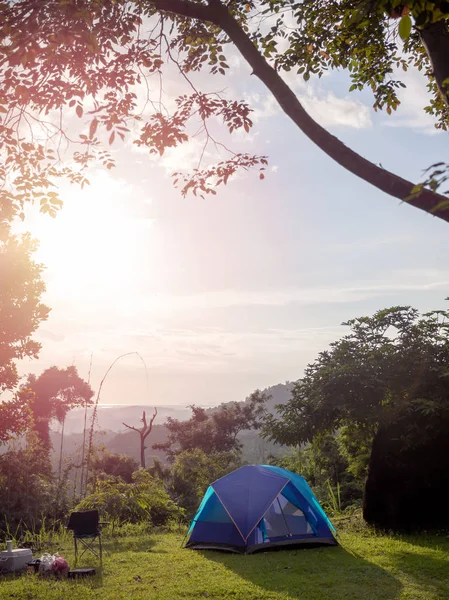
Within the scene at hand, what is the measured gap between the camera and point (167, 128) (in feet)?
22.3

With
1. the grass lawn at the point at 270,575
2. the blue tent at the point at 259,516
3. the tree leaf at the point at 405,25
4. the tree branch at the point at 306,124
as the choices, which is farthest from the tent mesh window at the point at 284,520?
the tree leaf at the point at 405,25

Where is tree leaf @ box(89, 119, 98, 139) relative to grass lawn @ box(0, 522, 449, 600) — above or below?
above

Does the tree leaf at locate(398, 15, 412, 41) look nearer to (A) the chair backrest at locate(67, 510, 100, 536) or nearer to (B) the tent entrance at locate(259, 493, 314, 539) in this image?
(A) the chair backrest at locate(67, 510, 100, 536)

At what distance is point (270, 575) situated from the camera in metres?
8.28

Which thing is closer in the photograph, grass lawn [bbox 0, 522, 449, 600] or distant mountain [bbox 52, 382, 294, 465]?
grass lawn [bbox 0, 522, 449, 600]

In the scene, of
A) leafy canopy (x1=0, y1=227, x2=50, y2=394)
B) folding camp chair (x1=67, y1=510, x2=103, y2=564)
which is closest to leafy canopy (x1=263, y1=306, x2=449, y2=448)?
folding camp chair (x1=67, y1=510, x2=103, y2=564)

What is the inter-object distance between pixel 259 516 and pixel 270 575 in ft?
6.85

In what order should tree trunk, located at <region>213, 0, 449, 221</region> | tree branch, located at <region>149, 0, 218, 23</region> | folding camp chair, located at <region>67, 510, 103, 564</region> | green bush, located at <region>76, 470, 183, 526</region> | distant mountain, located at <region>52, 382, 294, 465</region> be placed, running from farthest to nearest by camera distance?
distant mountain, located at <region>52, 382, 294, 465</region> < green bush, located at <region>76, 470, 183, 526</region> < folding camp chair, located at <region>67, 510, 103, 564</region> < tree branch, located at <region>149, 0, 218, 23</region> < tree trunk, located at <region>213, 0, 449, 221</region>

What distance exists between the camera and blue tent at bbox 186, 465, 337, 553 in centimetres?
1032

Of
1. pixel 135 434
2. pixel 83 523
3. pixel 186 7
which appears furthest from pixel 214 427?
pixel 186 7

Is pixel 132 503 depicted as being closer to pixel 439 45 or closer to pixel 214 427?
pixel 439 45

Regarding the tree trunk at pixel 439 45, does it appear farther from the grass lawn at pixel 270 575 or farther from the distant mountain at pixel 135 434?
the distant mountain at pixel 135 434

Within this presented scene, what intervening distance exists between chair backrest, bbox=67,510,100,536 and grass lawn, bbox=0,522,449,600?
58cm

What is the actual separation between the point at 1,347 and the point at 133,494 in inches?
241
